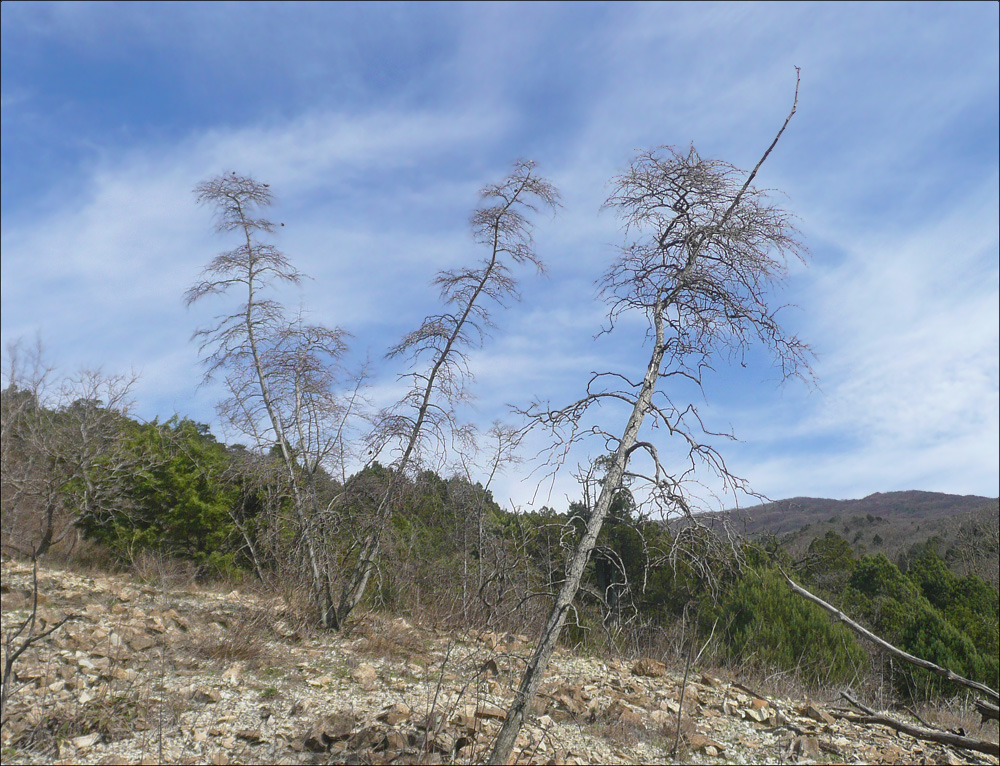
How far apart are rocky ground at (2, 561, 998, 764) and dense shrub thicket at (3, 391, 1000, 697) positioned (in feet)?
2.93

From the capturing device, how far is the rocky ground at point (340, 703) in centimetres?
513

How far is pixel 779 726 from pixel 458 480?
5082mm

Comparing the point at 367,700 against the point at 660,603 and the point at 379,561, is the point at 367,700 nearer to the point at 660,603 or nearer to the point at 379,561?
the point at 379,561

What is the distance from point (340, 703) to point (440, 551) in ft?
18.5

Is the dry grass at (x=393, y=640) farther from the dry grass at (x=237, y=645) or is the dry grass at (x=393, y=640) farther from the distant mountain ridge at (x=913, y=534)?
the distant mountain ridge at (x=913, y=534)

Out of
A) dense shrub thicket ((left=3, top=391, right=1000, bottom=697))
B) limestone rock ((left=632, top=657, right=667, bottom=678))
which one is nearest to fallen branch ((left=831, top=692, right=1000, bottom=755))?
dense shrub thicket ((left=3, top=391, right=1000, bottom=697))

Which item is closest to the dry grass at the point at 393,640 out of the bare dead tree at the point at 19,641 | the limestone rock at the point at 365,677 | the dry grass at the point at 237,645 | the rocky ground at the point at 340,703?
the rocky ground at the point at 340,703

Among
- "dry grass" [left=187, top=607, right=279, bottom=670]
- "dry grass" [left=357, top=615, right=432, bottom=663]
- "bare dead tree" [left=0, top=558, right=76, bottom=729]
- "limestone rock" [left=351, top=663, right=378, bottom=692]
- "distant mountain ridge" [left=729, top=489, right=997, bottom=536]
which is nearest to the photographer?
"bare dead tree" [left=0, top=558, right=76, bottom=729]

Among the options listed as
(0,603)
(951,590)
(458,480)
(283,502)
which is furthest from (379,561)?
(951,590)

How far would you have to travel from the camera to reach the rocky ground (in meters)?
5.13

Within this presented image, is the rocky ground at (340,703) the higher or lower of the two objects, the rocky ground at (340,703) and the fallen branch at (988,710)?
the lower

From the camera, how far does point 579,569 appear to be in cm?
428

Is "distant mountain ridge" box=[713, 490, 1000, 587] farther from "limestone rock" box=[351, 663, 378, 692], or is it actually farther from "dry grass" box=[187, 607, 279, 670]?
"dry grass" box=[187, 607, 279, 670]

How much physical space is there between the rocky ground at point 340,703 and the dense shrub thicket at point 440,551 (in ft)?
2.93
